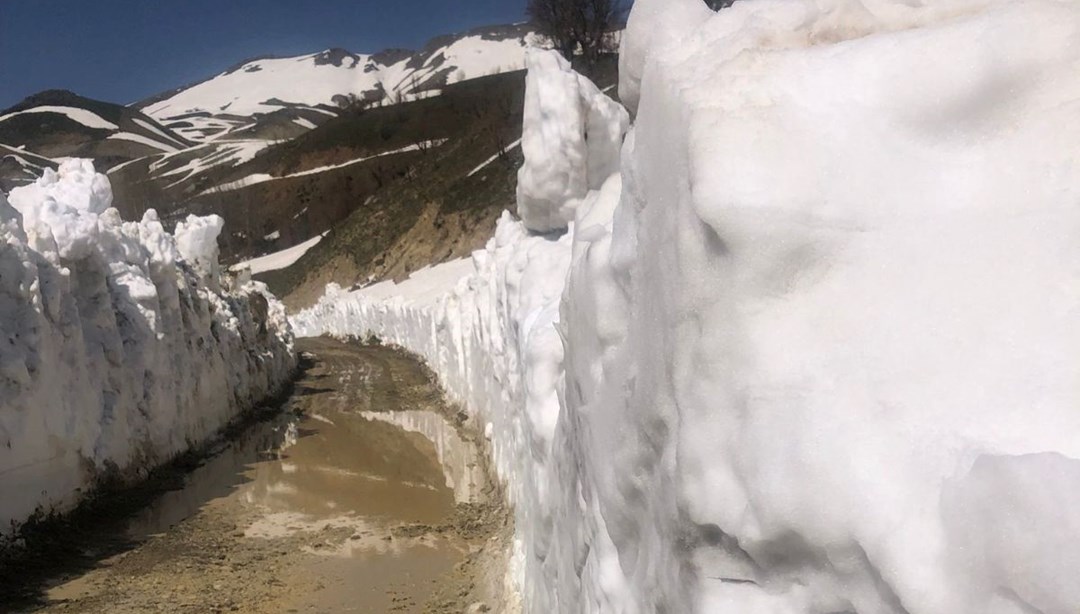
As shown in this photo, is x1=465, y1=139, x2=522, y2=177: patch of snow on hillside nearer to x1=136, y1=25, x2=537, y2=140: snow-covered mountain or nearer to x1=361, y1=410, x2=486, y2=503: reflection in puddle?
x1=361, y1=410, x2=486, y2=503: reflection in puddle

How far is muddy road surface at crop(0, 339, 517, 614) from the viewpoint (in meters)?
6.09

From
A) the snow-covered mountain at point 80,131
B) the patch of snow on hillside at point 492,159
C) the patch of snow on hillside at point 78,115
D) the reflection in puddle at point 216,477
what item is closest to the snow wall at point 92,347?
the reflection in puddle at point 216,477

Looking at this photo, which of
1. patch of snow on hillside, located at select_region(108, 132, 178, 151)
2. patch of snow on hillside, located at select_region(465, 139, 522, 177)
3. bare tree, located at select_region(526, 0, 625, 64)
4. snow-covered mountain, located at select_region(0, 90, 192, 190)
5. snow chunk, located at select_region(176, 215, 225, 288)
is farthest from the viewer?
patch of snow on hillside, located at select_region(108, 132, 178, 151)

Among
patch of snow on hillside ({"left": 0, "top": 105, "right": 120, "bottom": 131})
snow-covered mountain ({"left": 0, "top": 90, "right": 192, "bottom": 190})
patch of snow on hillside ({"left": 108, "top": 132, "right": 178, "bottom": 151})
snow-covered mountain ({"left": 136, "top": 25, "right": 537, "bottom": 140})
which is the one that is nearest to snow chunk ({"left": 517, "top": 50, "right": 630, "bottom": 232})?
snow-covered mountain ({"left": 0, "top": 90, "right": 192, "bottom": 190})

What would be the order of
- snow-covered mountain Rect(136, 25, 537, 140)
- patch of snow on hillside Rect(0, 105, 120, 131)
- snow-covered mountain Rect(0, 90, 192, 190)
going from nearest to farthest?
snow-covered mountain Rect(0, 90, 192, 190), patch of snow on hillside Rect(0, 105, 120, 131), snow-covered mountain Rect(136, 25, 537, 140)

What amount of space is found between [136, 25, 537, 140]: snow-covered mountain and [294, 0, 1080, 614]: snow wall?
318 feet

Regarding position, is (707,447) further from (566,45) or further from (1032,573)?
(566,45)

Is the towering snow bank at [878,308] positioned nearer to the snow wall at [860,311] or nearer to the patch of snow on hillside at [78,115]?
the snow wall at [860,311]

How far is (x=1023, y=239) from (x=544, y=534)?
3.21 m

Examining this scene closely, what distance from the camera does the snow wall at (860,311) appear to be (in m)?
1.29

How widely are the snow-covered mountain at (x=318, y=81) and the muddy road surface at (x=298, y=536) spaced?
292 ft

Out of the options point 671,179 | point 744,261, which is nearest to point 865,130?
point 744,261

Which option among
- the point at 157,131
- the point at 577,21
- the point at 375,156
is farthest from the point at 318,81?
the point at 577,21

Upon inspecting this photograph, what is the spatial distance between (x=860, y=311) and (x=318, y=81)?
125m
